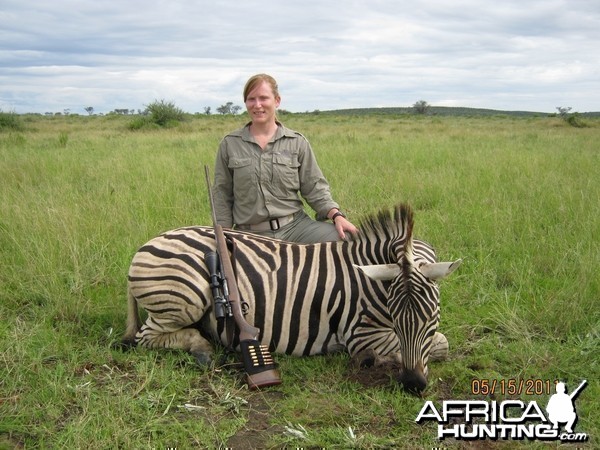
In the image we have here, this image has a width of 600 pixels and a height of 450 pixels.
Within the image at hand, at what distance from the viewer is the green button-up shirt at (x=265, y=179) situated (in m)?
4.33

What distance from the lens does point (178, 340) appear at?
3.52 m

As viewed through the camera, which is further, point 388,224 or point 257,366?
point 388,224

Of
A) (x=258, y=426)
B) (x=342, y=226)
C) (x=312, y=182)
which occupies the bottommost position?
(x=258, y=426)

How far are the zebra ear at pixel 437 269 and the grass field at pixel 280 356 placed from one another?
2.12 feet

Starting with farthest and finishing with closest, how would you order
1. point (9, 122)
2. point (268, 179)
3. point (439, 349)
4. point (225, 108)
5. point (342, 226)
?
point (225, 108) < point (9, 122) < point (268, 179) < point (342, 226) < point (439, 349)

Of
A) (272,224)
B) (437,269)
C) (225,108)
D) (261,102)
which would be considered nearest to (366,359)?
(437,269)

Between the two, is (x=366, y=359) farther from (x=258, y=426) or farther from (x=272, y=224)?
(x=272, y=224)

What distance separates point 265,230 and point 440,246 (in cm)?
190

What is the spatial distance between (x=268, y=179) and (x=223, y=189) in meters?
0.43

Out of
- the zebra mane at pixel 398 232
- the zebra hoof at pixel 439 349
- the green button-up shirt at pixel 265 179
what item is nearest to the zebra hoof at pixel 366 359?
the zebra hoof at pixel 439 349

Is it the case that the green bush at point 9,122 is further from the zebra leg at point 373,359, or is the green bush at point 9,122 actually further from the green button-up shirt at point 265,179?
the zebra leg at point 373,359

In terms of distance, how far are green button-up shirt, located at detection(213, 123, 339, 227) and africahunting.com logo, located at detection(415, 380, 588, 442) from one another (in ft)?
6.25

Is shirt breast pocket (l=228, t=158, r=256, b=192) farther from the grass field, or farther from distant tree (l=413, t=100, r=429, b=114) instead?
distant tree (l=413, t=100, r=429, b=114)

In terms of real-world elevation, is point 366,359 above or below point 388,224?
below
